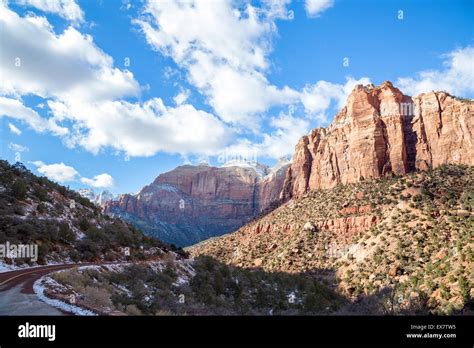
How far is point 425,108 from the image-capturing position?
299ft

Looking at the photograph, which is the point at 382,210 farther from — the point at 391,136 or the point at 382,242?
the point at 391,136

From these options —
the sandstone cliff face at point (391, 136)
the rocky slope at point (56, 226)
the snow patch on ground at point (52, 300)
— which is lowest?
the snow patch on ground at point (52, 300)

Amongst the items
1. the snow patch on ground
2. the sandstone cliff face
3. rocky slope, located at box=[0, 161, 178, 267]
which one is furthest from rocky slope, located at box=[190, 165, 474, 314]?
rocky slope, located at box=[0, 161, 178, 267]

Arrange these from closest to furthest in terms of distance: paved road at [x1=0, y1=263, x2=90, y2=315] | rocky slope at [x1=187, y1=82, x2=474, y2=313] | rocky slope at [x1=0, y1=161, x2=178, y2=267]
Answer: paved road at [x1=0, y1=263, x2=90, y2=315] < rocky slope at [x1=0, y1=161, x2=178, y2=267] < rocky slope at [x1=187, y1=82, x2=474, y2=313]

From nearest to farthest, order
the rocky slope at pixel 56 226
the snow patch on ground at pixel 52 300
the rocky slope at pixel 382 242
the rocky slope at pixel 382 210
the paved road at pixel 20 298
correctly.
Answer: the paved road at pixel 20 298 → the snow patch on ground at pixel 52 300 → the rocky slope at pixel 56 226 → the rocky slope at pixel 382 242 → the rocky slope at pixel 382 210

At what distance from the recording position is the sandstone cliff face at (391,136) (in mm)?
82000

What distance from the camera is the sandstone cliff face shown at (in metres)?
82.0

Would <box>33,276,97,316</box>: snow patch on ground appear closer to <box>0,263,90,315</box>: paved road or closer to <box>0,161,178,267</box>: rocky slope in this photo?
<box>0,263,90,315</box>: paved road

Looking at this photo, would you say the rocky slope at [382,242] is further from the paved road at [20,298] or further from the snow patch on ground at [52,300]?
the paved road at [20,298]

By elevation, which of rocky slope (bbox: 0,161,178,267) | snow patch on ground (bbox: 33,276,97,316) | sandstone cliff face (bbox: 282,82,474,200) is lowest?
snow patch on ground (bbox: 33,276,97,316)

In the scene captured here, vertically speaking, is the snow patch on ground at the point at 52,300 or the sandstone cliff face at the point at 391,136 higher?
the sandstone cliff face at the point at 391,136

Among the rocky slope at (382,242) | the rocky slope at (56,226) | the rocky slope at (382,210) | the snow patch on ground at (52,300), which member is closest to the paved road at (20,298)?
the snow patch on ground at (52,300)

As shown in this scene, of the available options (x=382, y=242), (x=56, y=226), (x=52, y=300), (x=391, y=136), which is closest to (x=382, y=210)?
(x=382, y=242)
